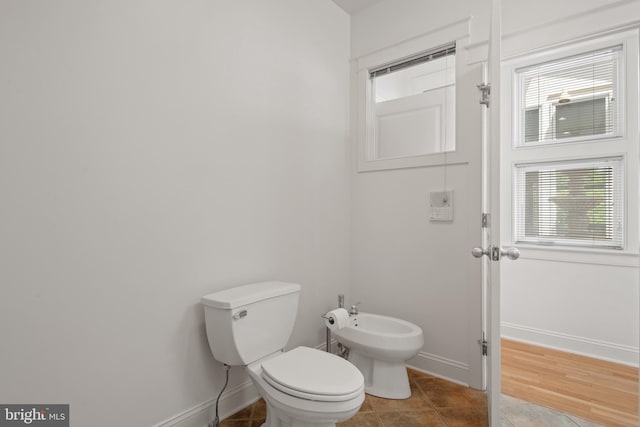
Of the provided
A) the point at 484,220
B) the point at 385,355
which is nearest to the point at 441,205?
the point at 484,220

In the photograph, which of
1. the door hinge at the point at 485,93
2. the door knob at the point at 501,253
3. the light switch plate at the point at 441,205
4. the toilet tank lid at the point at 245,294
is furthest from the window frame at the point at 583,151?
the toilet tank lid at the point at 245,294

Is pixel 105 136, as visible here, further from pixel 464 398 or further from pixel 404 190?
pixel 464 398

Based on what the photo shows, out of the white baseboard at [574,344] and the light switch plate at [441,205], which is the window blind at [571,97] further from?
the white baseboard at [574,344]

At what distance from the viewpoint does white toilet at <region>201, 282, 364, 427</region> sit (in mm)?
1263

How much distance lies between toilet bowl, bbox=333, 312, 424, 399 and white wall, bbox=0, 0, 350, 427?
398 mm

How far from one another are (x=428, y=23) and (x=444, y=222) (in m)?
1.36

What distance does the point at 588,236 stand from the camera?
8.66ft

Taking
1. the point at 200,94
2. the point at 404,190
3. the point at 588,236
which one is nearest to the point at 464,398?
the point at 404,190

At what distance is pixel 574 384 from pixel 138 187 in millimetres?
2784

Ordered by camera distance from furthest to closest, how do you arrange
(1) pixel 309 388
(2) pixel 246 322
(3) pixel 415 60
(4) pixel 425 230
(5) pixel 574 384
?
(3) pixel 415 60 → (4) pixel 425 230 → (5) pixel 574 384 → (2) pixel 246 322 → (1) pixel 309 388

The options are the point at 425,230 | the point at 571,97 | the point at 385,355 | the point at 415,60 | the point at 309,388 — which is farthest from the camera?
the point at 571,97

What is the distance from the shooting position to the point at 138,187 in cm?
142

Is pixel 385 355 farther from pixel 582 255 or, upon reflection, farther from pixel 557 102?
pixel 557 102

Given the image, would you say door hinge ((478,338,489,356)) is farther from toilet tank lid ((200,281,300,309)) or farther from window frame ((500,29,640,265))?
window frame ((500,29,640,265))
